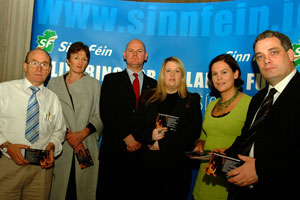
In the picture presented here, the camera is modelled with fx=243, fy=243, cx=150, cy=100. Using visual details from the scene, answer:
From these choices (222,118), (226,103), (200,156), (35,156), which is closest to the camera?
(200,156)

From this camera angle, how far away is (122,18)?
4.05 metres

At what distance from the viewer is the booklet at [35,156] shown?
7.13 ft

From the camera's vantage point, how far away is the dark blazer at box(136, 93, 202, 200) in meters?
2.54

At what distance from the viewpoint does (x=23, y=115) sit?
247cm

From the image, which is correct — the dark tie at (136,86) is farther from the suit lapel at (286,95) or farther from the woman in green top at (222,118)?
the suit lapel at (286,95)

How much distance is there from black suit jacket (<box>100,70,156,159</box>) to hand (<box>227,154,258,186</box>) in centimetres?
158

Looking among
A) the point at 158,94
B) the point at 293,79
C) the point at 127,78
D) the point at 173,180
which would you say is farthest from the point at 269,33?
the point at 127,78

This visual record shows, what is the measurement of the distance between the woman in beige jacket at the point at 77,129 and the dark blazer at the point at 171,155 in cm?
79

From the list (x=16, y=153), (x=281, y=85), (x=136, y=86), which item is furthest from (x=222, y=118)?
(x=16, y=153)

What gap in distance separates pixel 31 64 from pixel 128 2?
211cm

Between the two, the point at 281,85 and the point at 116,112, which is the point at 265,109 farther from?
the point at 116,112

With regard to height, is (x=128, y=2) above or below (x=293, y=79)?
above

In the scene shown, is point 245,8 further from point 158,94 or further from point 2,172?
point 2,172

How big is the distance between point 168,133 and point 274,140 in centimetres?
115
